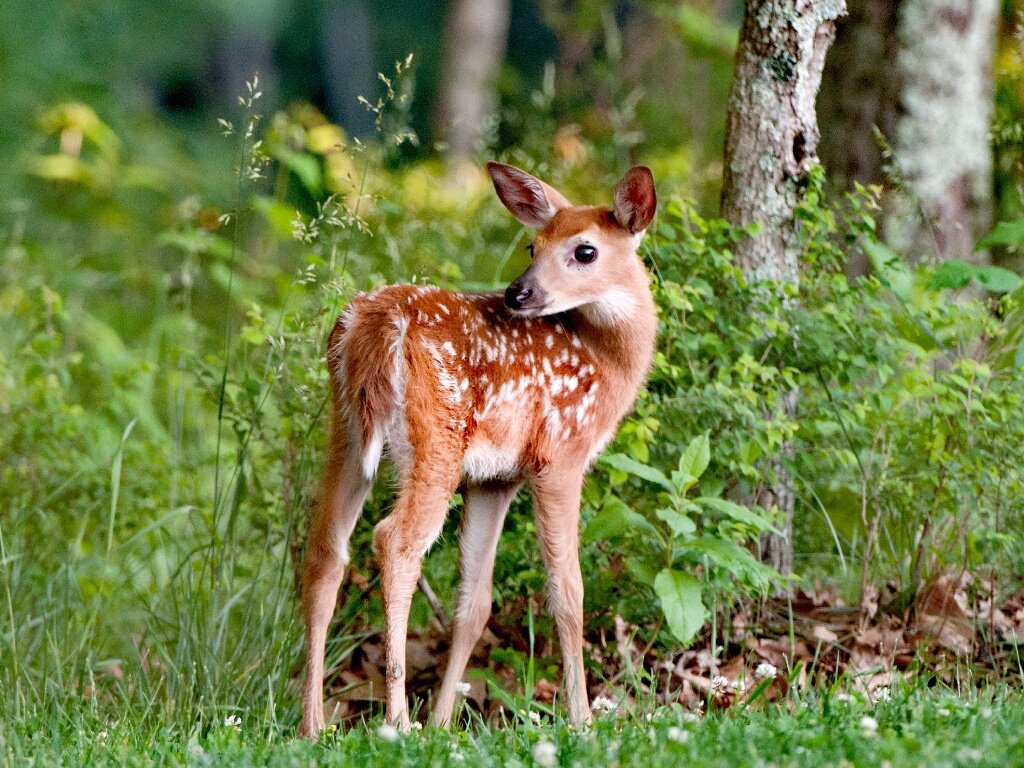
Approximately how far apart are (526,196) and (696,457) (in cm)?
99

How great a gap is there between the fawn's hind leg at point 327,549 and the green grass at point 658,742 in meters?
0.24

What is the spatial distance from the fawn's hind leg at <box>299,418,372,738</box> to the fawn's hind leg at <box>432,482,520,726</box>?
0.39 m

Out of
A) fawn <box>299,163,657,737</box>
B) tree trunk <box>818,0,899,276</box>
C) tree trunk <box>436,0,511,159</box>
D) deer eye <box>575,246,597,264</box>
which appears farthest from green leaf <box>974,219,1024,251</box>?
tree trunk <box>436,0,511,159</box>

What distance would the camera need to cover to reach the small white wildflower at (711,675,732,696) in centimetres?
411

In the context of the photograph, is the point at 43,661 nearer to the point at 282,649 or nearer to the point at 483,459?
the point at 282,649

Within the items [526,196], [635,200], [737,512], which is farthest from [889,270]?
[526,196]

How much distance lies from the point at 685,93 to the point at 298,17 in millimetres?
12403

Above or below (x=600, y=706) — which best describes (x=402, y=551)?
above

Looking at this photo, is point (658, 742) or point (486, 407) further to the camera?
point (486, 407)

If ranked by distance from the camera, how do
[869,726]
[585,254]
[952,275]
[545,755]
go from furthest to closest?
[952,275], [585,254], [869,726], [545,755]

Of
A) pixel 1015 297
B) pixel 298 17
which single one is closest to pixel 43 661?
pixel 1015 297

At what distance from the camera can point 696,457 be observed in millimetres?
4289

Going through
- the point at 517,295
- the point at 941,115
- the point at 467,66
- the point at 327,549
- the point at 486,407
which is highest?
the point at 467,66

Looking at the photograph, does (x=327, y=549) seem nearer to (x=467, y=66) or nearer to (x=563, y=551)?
(x=563, y=551)
